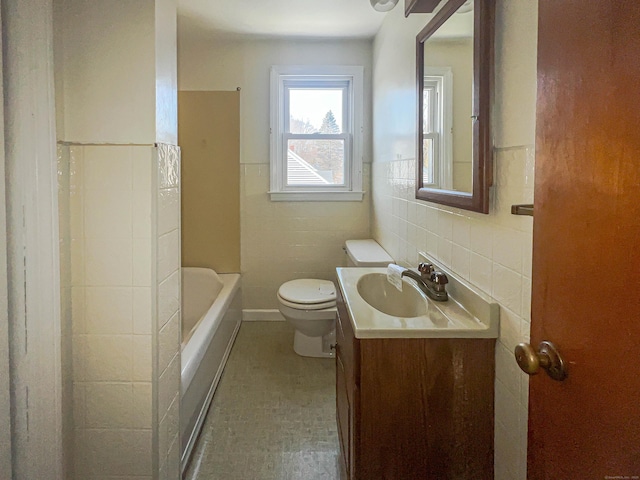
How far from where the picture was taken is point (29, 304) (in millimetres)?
1116

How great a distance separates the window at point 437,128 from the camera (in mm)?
1649

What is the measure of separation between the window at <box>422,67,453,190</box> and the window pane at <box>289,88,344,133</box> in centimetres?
180

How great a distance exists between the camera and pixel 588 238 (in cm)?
62

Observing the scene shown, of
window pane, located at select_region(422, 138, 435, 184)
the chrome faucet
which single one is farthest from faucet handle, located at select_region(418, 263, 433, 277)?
window pane, located at select_region(422, 138, 435, 184)

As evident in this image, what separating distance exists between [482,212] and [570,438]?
0.76 metres

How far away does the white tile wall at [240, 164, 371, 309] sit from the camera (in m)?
3.66

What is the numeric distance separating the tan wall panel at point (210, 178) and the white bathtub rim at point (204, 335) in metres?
0.29

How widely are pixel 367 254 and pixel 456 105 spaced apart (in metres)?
1.48

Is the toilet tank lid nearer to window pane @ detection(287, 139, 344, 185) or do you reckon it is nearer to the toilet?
the toilet

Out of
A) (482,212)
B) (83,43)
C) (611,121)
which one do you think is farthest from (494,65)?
(83,43)

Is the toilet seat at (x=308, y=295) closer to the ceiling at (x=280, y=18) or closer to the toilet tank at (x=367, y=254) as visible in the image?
the toilet tank at (x=367, y=254)

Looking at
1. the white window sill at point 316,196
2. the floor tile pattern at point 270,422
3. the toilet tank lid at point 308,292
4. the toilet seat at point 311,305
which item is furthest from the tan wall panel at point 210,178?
the toilet seat at point 311,305

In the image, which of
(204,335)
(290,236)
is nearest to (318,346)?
(204,335)

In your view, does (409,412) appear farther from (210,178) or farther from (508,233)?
(210,178)
